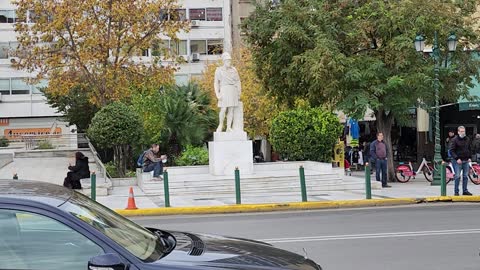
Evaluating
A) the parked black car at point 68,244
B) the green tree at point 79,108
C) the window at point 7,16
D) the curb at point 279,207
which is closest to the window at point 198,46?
the window at point 7,16

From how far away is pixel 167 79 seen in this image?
90.2 ft

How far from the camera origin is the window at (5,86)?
54.4m

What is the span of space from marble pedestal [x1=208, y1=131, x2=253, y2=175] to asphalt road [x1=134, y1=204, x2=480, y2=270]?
6129mm

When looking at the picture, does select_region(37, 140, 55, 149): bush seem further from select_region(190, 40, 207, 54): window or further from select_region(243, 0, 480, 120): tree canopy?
select_region(243, 0, 480, 120): tree canopy

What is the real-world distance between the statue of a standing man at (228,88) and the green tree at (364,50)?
2498 millimetres

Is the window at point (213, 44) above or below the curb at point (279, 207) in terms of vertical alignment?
above

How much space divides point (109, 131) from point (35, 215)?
18.5 metres

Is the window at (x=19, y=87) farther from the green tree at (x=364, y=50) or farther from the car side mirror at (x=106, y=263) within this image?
the car side mirror at (x=106, y=263)

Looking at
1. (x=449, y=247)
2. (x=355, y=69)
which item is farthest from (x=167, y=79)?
(x=449, y=247)

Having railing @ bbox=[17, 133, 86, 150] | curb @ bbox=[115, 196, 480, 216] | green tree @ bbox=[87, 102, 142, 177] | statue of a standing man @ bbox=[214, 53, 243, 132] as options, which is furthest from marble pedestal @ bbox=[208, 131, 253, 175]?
railing @ bbox=[17, 133, 86, 150]

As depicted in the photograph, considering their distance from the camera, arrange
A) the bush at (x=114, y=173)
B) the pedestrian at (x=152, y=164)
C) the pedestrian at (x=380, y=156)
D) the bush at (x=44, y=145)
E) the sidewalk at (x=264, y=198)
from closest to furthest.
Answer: the sidewalk at (x=264, y=198)
the pedestrian at (x=380, y=156)
the pedestrian at (x=152, y=164)
the bush at (x=114, y=173)
the bush at (x=44, y=145)

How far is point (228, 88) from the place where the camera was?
20500 millimetres

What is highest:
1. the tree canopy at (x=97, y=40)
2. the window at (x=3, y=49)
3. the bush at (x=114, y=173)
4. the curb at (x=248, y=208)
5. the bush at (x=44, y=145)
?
the window at (x=3, y=49)

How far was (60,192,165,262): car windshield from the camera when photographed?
3781 mm
